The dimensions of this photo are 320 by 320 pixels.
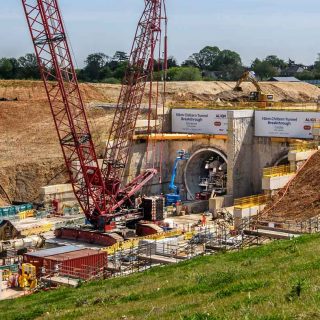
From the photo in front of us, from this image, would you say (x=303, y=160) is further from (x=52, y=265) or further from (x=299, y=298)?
(x=299, y=298)

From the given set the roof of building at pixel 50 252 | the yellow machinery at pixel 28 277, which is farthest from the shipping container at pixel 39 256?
the yellow machinery at pixel 28 277

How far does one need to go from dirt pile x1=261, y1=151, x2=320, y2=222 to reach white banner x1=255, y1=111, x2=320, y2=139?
15.3ft

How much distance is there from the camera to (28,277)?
24734 mm

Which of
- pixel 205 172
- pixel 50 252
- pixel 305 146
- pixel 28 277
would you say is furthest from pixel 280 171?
pixel 28 277

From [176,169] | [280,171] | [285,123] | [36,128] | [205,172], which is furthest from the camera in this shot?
[36,128]

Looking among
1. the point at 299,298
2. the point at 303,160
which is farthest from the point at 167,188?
the point at 299,298

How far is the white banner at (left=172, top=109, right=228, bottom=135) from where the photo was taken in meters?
46.1

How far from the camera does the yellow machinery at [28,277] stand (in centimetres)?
2443

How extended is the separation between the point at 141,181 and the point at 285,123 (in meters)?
9.89

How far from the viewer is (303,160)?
37.4 meters

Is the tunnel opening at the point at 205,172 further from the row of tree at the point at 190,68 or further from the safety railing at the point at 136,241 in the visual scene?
the row of tree at the point at 190,68

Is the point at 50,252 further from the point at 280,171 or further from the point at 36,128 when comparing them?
the point at 36,128

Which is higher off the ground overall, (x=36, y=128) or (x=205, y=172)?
(x=36, y=128)

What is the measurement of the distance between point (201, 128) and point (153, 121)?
367 centimetres
